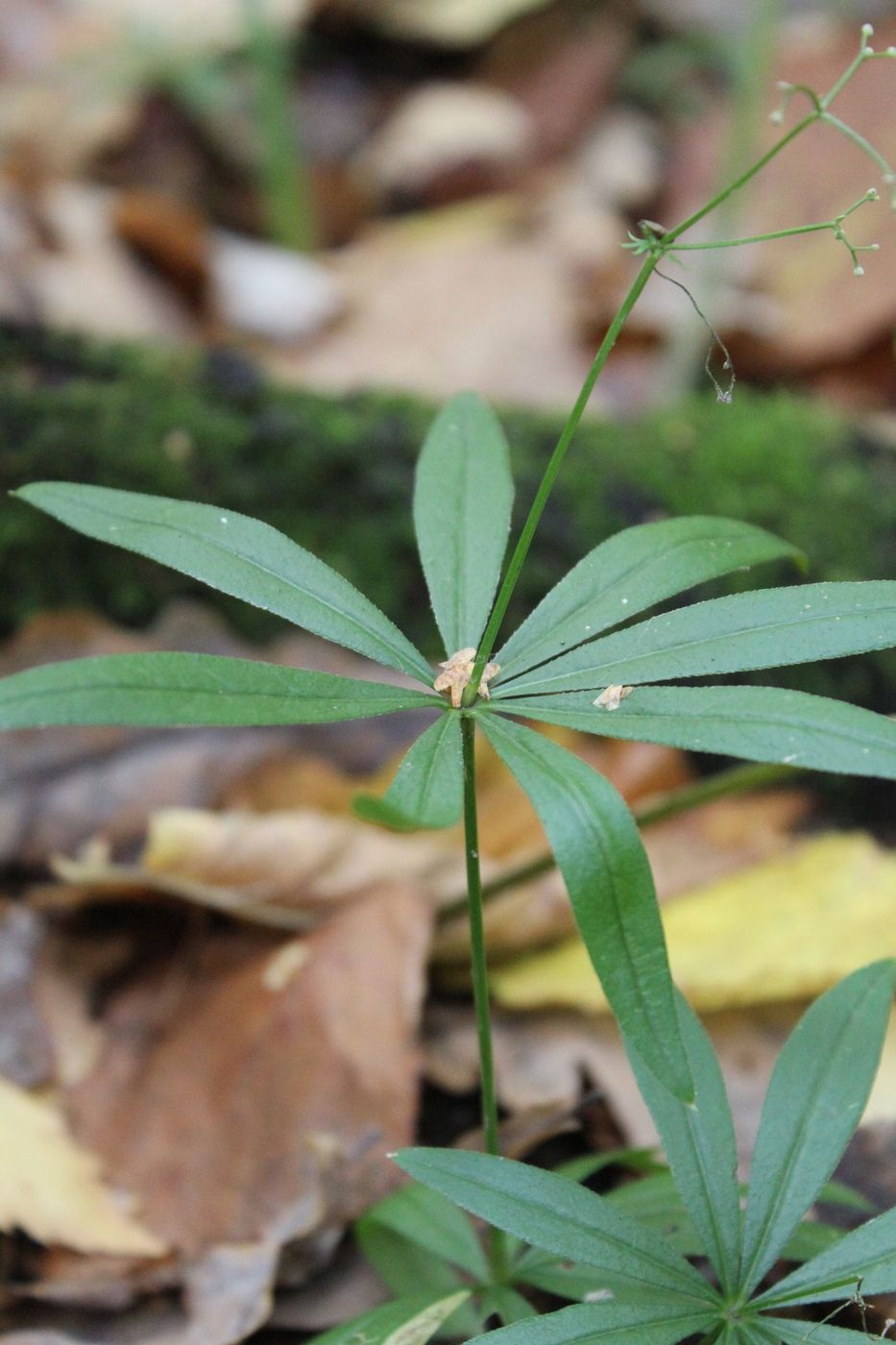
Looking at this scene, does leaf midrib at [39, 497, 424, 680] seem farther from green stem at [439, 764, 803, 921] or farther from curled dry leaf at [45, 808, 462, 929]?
curled dry leaf at [45, 808, 462, 929]

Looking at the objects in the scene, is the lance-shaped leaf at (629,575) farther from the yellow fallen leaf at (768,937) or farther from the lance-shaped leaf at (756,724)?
the yellow fallen leaf at (768,937)

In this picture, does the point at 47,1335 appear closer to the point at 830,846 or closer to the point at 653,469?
the point at 830,846

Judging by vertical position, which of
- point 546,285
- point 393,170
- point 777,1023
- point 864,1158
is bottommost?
point 864,1158

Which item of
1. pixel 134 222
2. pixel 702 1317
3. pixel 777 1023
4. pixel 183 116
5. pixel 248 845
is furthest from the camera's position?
pixel 183 116

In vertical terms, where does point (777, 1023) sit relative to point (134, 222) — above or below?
below

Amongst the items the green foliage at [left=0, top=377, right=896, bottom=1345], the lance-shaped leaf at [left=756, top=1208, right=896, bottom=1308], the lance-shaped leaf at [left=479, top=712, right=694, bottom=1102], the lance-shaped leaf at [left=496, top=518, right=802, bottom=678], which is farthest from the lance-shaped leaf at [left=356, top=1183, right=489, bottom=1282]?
the lance-shaped leaf at [left=496, top=518, right=802, bottom=678]

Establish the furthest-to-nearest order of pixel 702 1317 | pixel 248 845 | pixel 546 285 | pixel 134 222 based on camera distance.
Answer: pixel 546 285 → pixel 134 222 → pixel 248 845 → pixel 702 1317

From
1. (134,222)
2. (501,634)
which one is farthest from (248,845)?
(134,222)

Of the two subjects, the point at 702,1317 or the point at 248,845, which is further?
the point at 248,845
